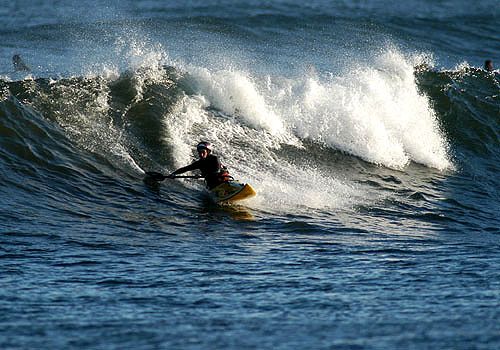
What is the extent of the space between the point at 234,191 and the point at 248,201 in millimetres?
414

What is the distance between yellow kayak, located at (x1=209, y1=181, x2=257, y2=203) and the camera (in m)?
15.2

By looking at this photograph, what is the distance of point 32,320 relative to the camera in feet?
30.7

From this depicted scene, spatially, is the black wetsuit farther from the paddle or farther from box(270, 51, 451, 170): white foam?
box(270, 51, 451, 170): white foam

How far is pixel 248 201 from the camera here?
15.5 meters

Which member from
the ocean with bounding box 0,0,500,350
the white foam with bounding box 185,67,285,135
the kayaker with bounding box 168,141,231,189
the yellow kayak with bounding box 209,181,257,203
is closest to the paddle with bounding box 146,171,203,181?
the ocean with bounding box 0,0,500,350

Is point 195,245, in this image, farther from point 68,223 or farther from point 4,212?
point 4,212

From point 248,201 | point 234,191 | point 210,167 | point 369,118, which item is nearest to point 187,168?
point 210,167

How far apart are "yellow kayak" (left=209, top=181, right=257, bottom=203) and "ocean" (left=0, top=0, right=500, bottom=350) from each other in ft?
0.63

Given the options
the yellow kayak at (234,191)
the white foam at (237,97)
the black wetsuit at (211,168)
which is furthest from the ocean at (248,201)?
the black wetsuit at (211,168)

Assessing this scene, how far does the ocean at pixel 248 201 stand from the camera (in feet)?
31.3

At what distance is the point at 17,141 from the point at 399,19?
2474 centimetres

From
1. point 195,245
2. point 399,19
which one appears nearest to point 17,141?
point 195,245

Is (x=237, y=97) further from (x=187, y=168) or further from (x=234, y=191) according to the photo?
(x=234, y=191)

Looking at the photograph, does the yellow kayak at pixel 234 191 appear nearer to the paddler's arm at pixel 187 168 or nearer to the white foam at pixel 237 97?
the paddler's arm at pixel 187 168
